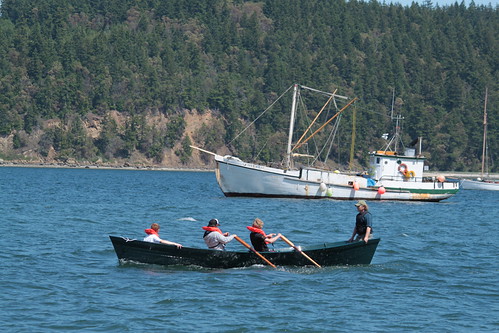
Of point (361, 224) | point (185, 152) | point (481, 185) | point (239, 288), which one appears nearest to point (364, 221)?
point (361, 224)

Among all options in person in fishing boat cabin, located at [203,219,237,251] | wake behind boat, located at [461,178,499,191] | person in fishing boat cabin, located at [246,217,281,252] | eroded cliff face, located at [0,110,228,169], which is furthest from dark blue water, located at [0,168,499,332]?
eroded cliff face, located at [0,110,228,169]

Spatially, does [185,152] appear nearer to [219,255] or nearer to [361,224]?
[361,224]

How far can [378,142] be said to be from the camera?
7515 inches

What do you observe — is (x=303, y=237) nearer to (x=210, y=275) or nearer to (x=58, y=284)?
(x=210, y=275)

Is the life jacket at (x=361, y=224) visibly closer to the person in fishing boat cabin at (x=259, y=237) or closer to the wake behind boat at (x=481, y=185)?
the person in fishing boat cabin at (x=259, y=237)

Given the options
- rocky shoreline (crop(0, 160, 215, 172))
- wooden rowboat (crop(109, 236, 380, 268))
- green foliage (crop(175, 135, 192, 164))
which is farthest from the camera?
green foliage (crop(175, 135, 192, 164))

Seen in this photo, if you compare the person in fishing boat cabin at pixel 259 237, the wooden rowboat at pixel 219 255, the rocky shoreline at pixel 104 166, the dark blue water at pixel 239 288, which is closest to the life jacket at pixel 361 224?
the wooden rowboat at pixel 219 255

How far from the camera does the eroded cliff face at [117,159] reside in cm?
16275

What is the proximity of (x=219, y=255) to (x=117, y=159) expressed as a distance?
14366 centimetres

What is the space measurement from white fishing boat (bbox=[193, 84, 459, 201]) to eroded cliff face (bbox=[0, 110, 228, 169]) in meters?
100

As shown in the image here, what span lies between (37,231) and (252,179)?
29476 mm

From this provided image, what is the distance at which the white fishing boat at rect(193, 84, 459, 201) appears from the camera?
66.3 metres

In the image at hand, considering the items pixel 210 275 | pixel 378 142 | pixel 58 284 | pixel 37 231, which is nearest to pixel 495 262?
pixel 210 275

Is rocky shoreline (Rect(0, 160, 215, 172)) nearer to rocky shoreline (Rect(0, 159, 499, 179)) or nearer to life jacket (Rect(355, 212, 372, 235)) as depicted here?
rocky shoreline (Rect(0, 159, 499, 179))
